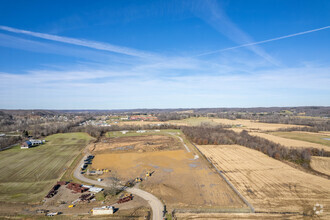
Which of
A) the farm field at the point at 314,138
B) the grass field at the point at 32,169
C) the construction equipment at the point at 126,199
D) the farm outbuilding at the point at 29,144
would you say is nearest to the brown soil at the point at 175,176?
the construction equipment at the point at 126,199

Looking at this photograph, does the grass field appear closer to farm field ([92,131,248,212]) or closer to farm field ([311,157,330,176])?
farm field ([92,131,248,212])

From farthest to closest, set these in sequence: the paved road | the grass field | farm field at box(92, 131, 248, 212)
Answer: the grass field → farm field at box(92, 131, 248, 212) → the paved road

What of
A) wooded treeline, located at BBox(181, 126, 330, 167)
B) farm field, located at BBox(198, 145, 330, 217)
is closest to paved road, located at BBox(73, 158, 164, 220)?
farm field, located at BBox(198, 145, 330, 217)

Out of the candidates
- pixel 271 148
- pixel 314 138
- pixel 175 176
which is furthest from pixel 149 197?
pixel 314 138

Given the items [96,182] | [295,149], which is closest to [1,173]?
[96,182]

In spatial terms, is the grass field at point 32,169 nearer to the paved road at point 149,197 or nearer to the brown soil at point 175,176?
the paved road at point 149,197

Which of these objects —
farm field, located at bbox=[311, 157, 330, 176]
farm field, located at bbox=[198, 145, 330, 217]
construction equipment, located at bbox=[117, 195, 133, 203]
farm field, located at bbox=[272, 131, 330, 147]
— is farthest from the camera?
farm field, located at bbox=[272, 131, 330, 147]

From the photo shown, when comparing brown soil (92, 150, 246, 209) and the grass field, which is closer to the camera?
brown soil (92, 150, 246, 209)
